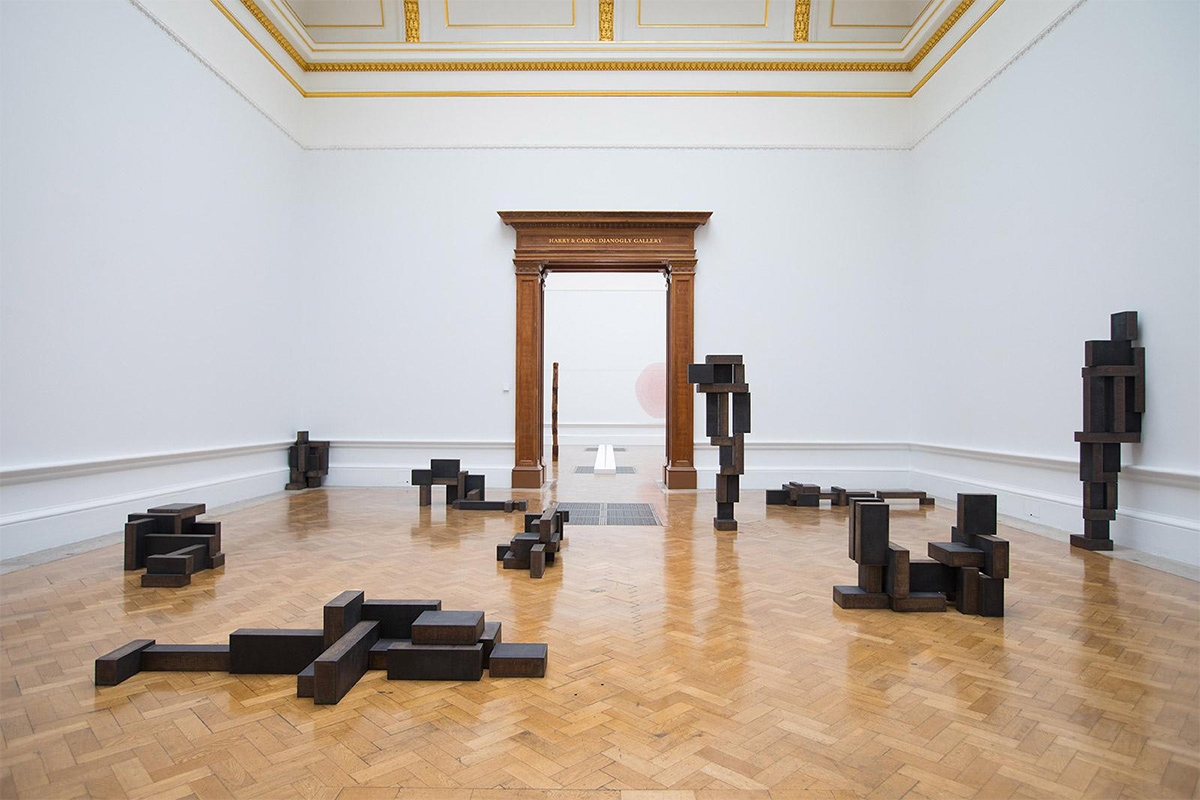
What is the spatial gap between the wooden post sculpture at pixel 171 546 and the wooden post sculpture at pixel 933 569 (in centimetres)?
398

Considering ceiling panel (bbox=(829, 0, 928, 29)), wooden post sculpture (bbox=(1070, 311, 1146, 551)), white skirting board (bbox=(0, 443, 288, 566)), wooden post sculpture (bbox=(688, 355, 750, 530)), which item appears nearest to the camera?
white skirting board (bbox=(0, 443, 288, 566))

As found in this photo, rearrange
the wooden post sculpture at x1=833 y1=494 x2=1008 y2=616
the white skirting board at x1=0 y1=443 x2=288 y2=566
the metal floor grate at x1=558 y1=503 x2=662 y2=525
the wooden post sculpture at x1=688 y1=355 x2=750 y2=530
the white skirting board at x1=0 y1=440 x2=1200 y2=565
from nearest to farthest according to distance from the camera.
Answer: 1. the wooden post sculpture at x1=833 y1=494 x2=1008 y2=616
2. the white skirting board at x1=0 y1=443 x2=288 y2=566
3. the white skirting board at x1=0 y1=440 x2=1200 y2=565
4. the wooden post sculpture at x1=688 y1=355 x2=750 y2=530
5. the metal floor grate at x1=558 y1=503 x2=662 y2=525

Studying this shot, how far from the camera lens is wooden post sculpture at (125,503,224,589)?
152 inches

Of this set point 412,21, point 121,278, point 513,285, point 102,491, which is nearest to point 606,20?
point 412,21

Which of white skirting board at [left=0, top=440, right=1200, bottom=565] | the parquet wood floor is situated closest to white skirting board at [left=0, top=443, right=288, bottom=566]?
white skirting board at [left=0, top=440, right=1200, bottom=565]

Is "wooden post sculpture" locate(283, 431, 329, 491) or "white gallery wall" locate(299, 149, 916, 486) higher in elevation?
"white gallery wall" locate(299, 149, 916, 486)

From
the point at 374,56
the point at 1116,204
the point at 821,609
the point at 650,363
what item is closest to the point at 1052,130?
the point at 1116,204

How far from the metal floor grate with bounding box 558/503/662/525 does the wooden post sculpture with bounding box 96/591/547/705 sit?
133 inches

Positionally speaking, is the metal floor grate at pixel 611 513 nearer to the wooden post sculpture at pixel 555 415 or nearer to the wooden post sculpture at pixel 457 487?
the wooden post sculpture at pixel 457 487

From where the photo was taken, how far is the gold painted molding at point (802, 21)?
Result: 8.40 m

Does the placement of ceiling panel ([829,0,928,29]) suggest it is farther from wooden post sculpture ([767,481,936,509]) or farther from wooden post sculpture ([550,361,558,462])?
wooden post sculpture ([550,361,558,462])

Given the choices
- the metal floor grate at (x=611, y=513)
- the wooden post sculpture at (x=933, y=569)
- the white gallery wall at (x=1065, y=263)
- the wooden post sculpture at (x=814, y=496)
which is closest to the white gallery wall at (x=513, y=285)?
the white gallery wall at (x=1065, y=263)

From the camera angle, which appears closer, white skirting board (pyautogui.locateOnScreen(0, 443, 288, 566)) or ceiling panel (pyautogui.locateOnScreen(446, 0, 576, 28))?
white skirting board (pyautogui.locateOnScreen(0, 443, 288, 566))

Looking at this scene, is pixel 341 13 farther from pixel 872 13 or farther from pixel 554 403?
pixel 872 13
